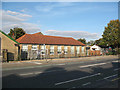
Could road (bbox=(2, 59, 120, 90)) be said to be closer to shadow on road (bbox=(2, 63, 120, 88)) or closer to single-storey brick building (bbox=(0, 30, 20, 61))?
shadow on road (bbox=(2, 63, 120, 88))

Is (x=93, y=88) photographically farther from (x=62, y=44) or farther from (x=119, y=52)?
(x=119, y=52)

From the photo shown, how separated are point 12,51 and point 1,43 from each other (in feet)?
7.72

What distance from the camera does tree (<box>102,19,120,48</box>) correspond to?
42003 millimetres

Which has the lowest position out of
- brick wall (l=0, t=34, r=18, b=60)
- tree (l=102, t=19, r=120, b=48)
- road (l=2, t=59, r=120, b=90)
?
road (l=2, t=59, r=120, b=90)

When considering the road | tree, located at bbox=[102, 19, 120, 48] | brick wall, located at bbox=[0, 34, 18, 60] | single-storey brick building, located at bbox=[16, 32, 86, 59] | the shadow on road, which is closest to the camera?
the shadow on road

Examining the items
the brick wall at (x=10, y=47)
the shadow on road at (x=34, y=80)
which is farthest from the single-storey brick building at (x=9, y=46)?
the shadow on road at (x=34, y=80)

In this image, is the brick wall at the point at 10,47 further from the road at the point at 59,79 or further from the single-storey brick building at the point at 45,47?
the road at the point at 59,79

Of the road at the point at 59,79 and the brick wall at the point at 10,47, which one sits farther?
the brick wall at the point at 10,47

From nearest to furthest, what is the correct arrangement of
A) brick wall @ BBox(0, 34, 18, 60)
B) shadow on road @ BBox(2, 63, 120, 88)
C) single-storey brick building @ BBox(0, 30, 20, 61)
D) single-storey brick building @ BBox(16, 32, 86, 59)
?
1. shadow on road @ BBox(2, 63, 120, 88)
2. single-storey brick building @ BBox(0, 30, 20, 61)
3. brick wall @ BBox(0, 34, 18, 60)
4. single-storey brick building @ BBox(16, 32, 86, 59)

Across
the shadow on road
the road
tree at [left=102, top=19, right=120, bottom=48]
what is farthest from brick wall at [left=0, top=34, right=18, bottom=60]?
tree at [left=102, top=19, right=120, bottom=48]

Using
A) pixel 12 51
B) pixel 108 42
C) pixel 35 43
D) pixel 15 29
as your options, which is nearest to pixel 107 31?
pixel 108 42

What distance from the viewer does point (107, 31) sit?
147 feet

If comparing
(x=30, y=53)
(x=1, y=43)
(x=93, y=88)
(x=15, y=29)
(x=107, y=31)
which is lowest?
(x=93, y=88)

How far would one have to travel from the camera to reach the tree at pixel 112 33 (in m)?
42.0
